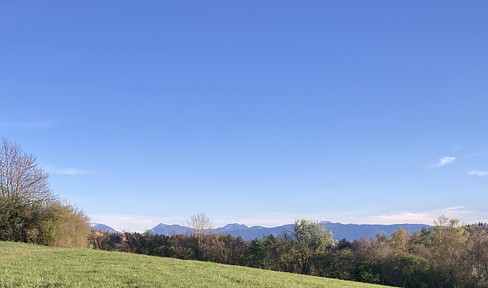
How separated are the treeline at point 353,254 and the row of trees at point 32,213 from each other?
53.6 ft

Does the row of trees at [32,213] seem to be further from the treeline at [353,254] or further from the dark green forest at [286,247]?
the treeline at [353,254]

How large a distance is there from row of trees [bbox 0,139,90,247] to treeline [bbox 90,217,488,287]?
16348mm

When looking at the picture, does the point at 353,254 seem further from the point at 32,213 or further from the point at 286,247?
the point at 32,213

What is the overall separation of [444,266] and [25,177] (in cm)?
5238

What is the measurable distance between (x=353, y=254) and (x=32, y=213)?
41.3m

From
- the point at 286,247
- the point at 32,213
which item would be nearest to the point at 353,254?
the point at 286,247

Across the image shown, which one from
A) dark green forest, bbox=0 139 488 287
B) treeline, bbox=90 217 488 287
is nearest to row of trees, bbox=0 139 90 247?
dark green forest, bbox=0 139 488 287

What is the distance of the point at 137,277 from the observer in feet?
48.6

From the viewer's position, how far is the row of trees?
39875 millimetres

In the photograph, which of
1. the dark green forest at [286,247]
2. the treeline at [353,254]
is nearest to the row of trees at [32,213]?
the dark green forest at [286,247]

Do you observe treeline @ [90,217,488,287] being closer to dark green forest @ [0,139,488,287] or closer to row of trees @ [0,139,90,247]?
dark green forest @ [0,139,488,287]

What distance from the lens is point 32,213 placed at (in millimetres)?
41625

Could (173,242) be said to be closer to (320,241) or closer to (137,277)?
(320,241)

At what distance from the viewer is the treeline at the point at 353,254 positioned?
33531 mm
